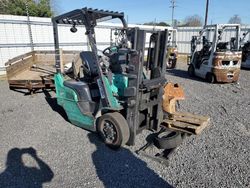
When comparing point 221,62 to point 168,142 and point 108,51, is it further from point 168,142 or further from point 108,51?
point 168,142

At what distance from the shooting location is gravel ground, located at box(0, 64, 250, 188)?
319 cm

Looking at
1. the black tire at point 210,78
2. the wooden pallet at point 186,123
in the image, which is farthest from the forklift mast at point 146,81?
the black tire at point 210,78

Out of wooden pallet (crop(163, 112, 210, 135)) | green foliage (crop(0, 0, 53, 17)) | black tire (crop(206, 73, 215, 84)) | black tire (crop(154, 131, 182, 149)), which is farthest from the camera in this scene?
green foliage (crop(0, 0, 53, 17))

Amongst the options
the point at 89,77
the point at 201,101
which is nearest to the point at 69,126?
the point at 89,77

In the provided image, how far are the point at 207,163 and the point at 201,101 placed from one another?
3575mm

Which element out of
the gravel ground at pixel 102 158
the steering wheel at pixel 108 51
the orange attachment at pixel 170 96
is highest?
the steering wheel at pixel 108 51

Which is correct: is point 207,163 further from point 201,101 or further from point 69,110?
point 201,101

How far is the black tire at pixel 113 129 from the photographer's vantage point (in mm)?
3805

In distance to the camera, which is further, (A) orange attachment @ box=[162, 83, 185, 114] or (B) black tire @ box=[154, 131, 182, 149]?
(A) orange attachment @ box=[162, 83, 185, 114]

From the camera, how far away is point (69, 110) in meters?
4.80

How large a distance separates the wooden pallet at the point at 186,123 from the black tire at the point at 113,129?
3.69 ft

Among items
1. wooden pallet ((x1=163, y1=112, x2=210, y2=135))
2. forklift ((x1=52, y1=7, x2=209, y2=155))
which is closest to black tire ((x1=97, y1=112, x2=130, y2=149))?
forklift ((x1=52, y1=7, x2=209, y2=155))

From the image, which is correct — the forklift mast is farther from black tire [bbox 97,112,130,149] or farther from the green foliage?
the green foliage

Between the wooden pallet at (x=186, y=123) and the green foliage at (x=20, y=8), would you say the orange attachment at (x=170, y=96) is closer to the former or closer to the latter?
the wooden pallet at (x=186, y=123)
